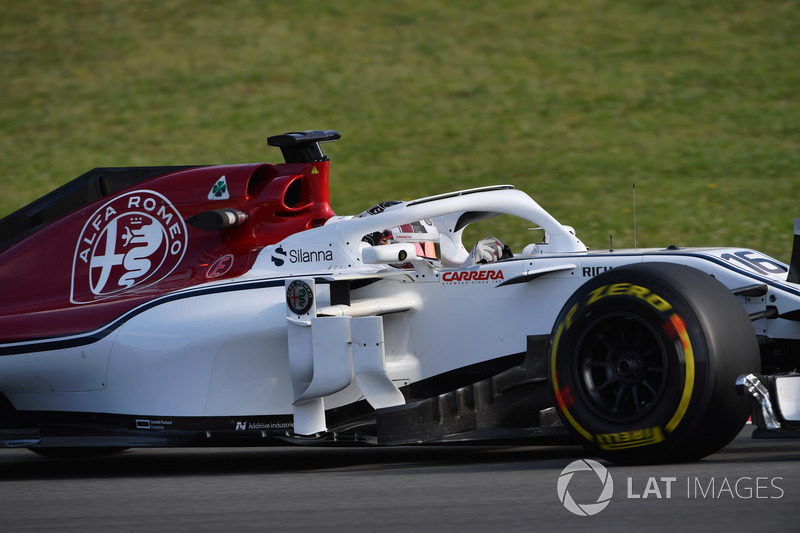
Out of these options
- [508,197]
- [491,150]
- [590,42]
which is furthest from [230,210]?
[590,42]

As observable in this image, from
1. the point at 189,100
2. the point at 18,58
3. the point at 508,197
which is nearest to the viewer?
the point at 508,197

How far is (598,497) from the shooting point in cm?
478

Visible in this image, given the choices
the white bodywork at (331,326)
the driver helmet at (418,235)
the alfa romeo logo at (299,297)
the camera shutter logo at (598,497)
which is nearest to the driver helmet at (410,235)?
the driver helmet at (418,235)

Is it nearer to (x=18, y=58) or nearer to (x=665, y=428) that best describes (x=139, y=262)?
(x=665, y=428)

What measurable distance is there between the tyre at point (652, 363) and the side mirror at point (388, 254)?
44.7 inches

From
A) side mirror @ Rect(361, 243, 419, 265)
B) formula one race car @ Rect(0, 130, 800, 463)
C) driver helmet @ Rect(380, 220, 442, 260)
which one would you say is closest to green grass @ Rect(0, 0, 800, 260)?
driver helmet @ Rect(380, 220, 442, 260)

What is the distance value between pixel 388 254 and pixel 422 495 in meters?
1.78

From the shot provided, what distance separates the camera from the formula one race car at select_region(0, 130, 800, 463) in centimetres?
555

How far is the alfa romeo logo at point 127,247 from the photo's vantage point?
25.3ft

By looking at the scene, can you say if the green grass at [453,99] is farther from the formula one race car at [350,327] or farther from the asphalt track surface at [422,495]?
the asphalt track surface at [422,495]

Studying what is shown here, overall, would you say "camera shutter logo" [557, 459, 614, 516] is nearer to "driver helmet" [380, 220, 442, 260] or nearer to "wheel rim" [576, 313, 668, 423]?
"wheel rim" [576, 313, 668, 423]

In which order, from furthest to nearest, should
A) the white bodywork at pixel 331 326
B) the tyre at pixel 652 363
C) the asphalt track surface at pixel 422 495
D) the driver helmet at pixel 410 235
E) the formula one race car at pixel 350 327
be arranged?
the driver helmet at pixel 410 235, the white bodywork at pixel 331 326, the formula one race car at pixel 350 327, the tyre at pixel 652 363, the asphalt track surface at pixel 422 495

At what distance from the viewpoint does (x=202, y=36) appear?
24875 mm

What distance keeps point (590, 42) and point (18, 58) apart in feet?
37.6
